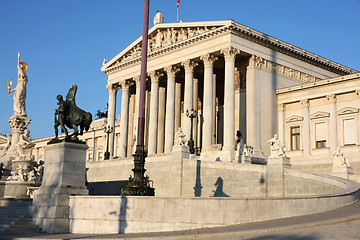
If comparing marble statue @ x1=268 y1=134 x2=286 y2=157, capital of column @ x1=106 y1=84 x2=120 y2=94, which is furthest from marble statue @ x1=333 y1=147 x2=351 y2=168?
capital of column @ x1=106 y1=84 x2=120 y2=94

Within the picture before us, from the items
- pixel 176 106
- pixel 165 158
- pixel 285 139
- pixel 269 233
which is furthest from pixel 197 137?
pixel 269 233

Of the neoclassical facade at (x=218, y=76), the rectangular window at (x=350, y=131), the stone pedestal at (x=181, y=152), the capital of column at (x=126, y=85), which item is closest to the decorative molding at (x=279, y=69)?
the neoclassical facade at (x=218, y=76)

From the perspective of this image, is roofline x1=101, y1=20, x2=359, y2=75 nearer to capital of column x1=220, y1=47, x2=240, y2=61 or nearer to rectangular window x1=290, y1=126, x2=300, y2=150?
capital of column x1=220, y1=47, x2=240, y2=61

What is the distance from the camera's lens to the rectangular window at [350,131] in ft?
146

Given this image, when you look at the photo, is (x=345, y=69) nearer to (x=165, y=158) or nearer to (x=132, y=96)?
(x=132, y=96)

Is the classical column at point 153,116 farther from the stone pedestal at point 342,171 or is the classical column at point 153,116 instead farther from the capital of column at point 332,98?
the stone pedestal at point 342,171

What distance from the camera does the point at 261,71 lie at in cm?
4872

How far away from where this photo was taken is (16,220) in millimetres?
18641

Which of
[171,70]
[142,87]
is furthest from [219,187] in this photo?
[171,70]

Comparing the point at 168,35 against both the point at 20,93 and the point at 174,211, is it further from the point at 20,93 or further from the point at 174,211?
the point at 174,211

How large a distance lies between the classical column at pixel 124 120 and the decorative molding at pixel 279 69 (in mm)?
18706

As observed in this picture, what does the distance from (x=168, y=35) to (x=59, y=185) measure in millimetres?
38316

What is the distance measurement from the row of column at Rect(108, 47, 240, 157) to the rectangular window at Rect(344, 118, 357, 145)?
10.9 metres

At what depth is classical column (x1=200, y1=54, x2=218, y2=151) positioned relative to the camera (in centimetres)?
4650
